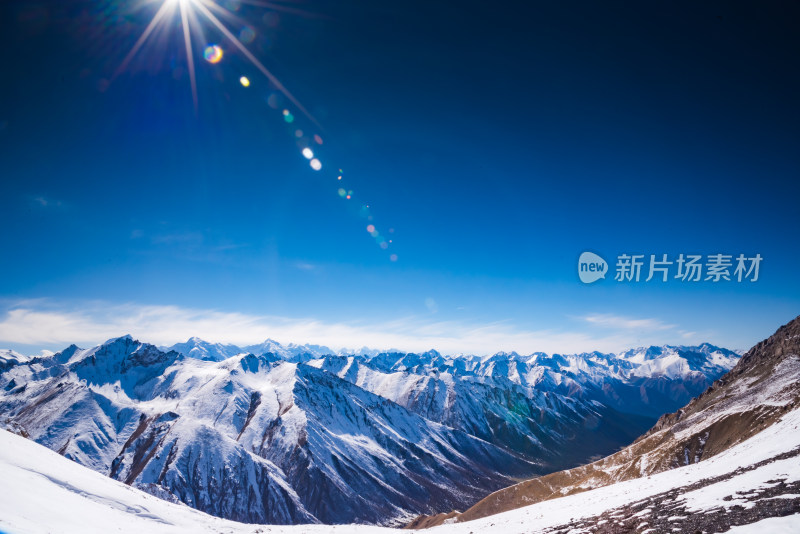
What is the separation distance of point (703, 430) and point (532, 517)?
102 m

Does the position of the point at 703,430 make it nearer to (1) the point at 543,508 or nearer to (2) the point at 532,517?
(1) the point at 543,508

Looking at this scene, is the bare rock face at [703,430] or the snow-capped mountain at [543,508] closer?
the snow-capped mountain at [543,508]

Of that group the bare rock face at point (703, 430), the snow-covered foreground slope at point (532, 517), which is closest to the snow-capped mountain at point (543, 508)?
the snow-covered foreground slope at point (532, 517)

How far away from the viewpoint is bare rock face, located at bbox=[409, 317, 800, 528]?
98125 mm

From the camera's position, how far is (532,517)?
42.0 m

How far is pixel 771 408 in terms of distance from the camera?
9138 centimetres

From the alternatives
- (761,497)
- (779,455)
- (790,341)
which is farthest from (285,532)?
(790,341)

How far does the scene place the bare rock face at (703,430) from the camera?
98.1 m

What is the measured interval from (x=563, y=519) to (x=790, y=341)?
16118 centimetres

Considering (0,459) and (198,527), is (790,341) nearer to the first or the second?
(198,527)

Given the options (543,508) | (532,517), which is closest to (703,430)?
(543,508)

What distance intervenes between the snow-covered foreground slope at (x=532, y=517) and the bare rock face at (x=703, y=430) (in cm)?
7769

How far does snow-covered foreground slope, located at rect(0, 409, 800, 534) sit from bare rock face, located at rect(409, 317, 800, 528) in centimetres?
7769

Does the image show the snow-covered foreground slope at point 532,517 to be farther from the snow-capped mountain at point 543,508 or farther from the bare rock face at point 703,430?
the bare rock face at point 703,430
